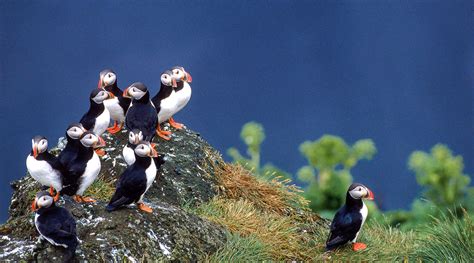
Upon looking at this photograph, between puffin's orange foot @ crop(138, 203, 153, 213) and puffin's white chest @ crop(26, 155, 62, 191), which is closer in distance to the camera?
puffin's white chest @ crop(26, 155, 62, 191)

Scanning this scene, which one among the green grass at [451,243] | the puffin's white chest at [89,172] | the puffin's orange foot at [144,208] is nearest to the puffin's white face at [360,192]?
the green grass at [451,243]

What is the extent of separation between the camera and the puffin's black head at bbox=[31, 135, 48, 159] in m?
6.91

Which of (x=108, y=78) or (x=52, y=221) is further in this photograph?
(x=108, y=78)

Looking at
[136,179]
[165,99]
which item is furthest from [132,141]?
[165,99]

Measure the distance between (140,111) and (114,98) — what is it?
66cm

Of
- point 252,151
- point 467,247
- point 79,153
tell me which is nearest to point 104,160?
point 79,153

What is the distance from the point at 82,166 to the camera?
276 inches

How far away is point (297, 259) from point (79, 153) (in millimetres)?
2544

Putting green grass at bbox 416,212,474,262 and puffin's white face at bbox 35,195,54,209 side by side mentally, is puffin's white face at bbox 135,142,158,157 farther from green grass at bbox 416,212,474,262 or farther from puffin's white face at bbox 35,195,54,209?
green grass at bbox 416,212,474,262

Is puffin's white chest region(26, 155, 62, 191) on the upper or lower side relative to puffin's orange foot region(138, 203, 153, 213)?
lower

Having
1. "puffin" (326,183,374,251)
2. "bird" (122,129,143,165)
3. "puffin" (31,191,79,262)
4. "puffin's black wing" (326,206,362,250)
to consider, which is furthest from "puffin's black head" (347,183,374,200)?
"puffin" (31,191,79,262)

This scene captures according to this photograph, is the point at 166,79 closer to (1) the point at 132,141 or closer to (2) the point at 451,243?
(1) the point at 132,141

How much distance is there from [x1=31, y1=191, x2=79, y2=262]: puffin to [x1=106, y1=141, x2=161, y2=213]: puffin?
2.20 feet

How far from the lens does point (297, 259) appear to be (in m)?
8.09
